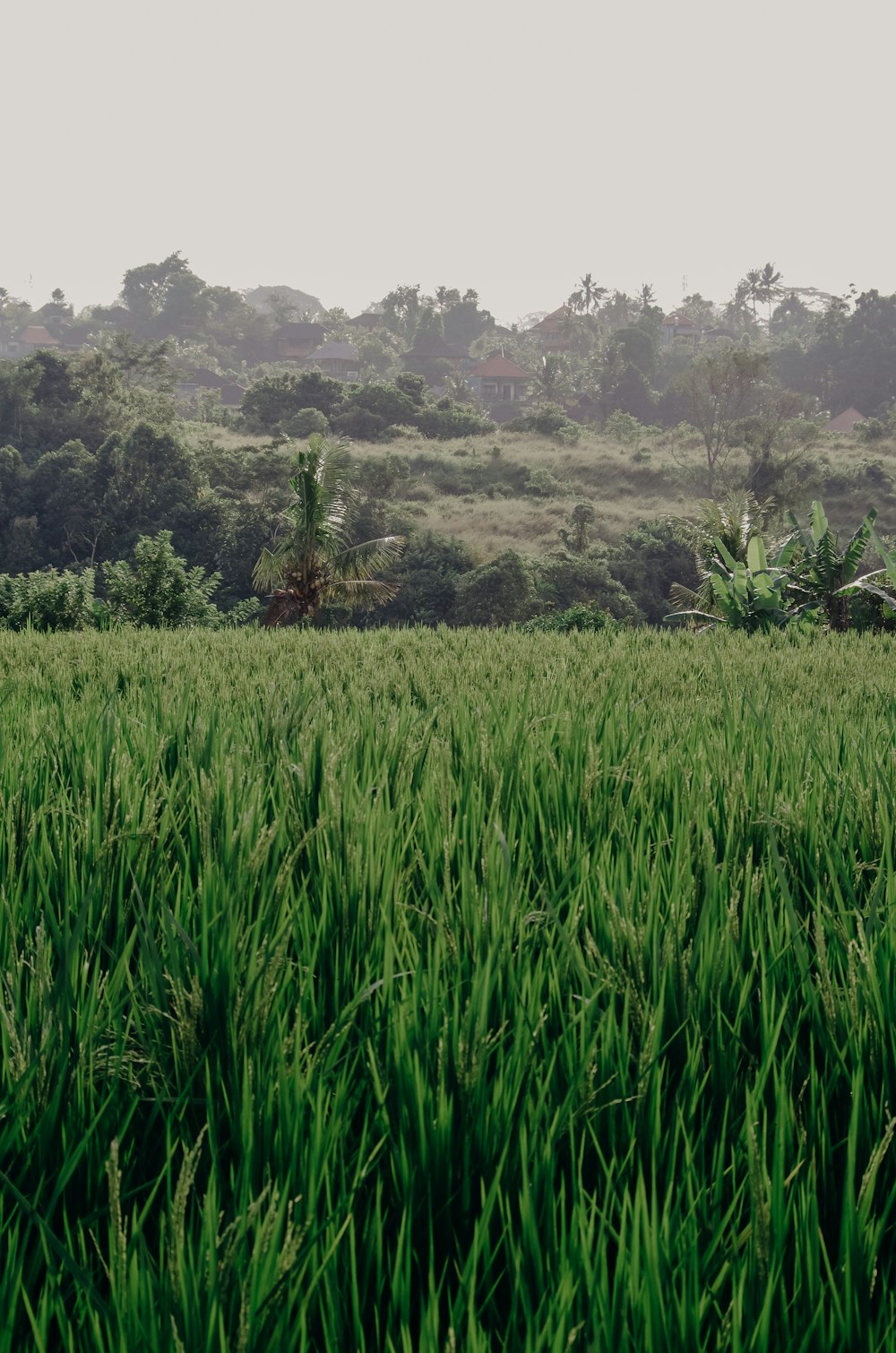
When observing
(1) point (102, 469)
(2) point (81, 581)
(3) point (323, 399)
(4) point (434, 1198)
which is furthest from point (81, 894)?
(3) point (323, 399)

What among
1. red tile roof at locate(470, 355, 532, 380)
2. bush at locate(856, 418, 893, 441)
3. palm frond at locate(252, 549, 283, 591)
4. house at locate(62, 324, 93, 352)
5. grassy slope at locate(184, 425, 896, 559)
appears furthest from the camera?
house at locate(62, 324, 93, 352)

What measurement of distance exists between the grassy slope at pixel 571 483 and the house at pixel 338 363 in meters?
33.3

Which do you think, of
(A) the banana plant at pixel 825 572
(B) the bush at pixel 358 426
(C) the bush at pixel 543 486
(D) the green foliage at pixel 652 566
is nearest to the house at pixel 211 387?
(B) the bush at pixel 358 426

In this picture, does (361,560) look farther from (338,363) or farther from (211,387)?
(338,363)

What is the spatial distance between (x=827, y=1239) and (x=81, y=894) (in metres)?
1.17

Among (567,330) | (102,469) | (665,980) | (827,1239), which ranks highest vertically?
(567,330)

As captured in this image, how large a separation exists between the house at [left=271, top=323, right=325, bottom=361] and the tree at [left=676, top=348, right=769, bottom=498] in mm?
53705

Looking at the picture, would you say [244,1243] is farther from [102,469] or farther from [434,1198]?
[102,469]

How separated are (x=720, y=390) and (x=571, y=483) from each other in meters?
10.9

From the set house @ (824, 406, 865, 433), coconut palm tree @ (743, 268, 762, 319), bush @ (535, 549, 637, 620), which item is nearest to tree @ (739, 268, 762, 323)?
coconut palm tree @ (743, 268, 762, 319)

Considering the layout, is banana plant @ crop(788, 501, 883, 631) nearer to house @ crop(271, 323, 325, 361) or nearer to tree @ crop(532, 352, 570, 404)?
tree @ crop(532, 352, 570, 404)

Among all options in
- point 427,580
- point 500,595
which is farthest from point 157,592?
point 427,580

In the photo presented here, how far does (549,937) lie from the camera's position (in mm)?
1403

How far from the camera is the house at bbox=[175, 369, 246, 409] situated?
80688 mm
